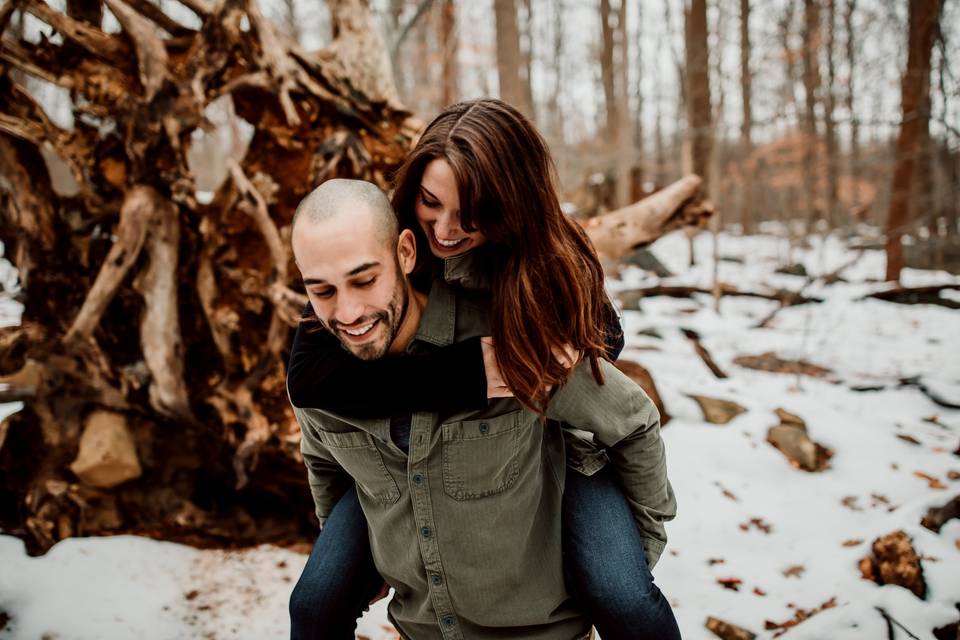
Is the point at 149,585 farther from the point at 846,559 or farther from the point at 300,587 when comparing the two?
the point at 846,559

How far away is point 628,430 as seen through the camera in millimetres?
1464

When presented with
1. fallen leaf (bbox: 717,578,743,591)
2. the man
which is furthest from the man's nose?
fallen leaf (bbox: 717,578,743,591)

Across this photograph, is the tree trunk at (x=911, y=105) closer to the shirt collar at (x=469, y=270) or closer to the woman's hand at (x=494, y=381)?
the shirt collar at (x=469, y=270)

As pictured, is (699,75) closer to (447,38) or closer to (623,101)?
(623,101)

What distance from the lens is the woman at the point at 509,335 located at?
138 cm

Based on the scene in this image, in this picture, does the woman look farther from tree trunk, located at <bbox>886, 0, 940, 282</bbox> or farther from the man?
tree trunk, located at <bbox>886, 0, 940, 282</bbox>

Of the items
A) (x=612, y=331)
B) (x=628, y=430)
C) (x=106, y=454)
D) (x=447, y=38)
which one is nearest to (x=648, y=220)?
(x=612, y=331)

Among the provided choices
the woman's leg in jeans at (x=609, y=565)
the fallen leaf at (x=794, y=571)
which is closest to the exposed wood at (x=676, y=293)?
the fallen leaf at (x=794, y=571)

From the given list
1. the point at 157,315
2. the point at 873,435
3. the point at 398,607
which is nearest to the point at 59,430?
the point at 157,315

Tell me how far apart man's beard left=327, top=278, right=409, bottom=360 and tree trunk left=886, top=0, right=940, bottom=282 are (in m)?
7.15

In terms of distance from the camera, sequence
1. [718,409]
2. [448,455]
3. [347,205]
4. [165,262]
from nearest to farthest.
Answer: [347,205] < [448,455] < [165,262] < [718,409]

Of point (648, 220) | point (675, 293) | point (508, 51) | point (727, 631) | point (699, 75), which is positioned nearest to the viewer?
point (727, 631)

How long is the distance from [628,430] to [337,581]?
0.97m

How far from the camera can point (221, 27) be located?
110 inches
